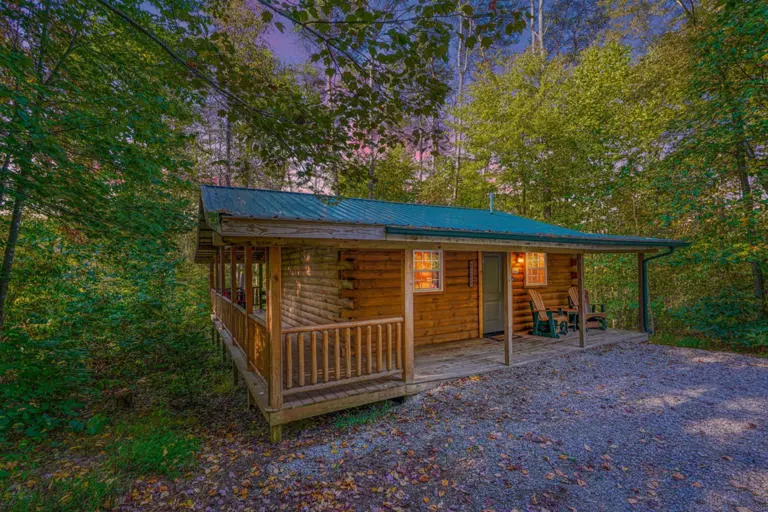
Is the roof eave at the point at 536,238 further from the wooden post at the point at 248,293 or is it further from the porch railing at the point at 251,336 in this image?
the porch railing at the point at 251,336

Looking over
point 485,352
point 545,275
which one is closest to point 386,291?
point 485,352

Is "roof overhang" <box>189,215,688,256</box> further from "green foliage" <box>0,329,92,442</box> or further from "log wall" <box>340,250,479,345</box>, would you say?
"green foliage" <box>0,329,92,442</box>

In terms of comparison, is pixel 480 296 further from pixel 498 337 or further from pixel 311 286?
pixel 311 286

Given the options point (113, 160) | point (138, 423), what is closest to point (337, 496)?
point (138, 423)

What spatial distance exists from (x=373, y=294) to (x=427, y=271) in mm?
1481

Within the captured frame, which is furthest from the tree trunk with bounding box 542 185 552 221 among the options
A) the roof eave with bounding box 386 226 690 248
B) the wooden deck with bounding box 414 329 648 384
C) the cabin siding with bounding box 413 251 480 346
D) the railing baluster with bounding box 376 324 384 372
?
the railing baluster with bounding box 376 324 384 372

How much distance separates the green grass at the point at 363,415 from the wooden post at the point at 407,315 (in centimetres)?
51

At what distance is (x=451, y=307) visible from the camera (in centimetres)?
772

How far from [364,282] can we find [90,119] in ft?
14.7

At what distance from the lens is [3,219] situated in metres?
4.23

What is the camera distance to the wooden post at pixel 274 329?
387cm

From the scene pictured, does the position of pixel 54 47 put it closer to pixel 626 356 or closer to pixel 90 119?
pixel 90 119

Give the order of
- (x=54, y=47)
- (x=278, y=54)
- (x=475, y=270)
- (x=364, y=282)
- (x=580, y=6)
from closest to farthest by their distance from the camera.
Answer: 1. (x=54, y=47)
2. (x=364, y=282)
3. (x=475, y=270)
4. (x=278, y=54)
5. (x=580, y=6)

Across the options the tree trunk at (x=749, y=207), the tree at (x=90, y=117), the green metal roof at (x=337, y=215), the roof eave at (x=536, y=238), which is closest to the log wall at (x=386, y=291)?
the green metal roof at (x=337, y=215)
